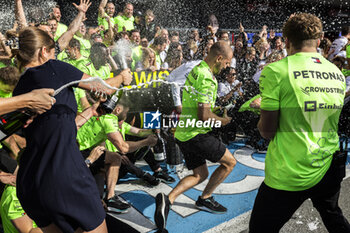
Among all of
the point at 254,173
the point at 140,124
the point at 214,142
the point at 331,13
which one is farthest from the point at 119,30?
the point at 331,13

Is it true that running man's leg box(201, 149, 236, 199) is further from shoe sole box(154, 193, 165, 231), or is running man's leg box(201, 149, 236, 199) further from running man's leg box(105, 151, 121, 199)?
running man's leg box(105, 151, 121, 199)

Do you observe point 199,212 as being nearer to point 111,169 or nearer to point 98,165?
point 111,169

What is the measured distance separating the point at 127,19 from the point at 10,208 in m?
3.16

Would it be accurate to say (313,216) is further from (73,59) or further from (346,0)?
(346,0)

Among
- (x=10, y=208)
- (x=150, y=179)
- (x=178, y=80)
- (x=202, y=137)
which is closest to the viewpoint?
(x=10, y=208)

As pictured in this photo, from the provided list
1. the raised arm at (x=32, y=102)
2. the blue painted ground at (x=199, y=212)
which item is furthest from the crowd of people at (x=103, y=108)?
the blue painted ground at (x=199, y=212)

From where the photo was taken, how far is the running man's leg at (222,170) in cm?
230

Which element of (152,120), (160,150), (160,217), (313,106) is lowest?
(160,217)

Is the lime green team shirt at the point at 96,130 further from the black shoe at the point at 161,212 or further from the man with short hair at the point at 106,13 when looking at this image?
the man with short hair at the point at 106,13

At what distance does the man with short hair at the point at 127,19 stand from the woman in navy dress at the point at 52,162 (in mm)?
2779

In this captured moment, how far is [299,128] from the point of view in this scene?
4.39ft

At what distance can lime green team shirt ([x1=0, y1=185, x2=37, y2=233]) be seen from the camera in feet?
5.19

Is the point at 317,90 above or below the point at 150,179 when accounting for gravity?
above

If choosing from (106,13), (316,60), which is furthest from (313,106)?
(106,13)
